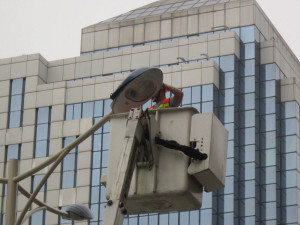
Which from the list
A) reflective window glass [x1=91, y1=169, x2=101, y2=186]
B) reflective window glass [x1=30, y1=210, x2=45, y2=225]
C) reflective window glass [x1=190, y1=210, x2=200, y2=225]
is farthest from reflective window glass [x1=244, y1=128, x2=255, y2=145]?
reflective window glass [x1=30, y1=210, x2=45, y2=225]

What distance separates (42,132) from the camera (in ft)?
254

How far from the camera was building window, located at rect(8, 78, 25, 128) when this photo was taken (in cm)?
7888

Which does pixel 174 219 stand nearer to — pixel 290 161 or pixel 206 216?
pixel 206 216

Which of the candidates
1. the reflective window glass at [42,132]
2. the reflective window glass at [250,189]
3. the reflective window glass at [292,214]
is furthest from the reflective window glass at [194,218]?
the reflective window glass at [42,132]

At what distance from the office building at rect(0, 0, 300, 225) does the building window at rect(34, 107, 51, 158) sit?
0.24 ft

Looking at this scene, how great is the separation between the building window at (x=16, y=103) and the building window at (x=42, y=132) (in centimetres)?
154

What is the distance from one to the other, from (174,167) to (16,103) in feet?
231

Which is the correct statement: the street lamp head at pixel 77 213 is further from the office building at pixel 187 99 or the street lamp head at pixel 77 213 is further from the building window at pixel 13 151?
the building window at pixel 13 151

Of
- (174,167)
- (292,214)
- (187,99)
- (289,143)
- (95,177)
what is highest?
(187,99)

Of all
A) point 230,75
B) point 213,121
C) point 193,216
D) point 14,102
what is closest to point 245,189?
point 193,216

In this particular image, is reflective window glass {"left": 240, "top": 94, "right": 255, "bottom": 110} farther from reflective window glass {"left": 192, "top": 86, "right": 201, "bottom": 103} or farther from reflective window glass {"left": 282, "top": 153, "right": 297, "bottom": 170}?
reflective window glass {"left": 282, "top": 153, "right": 297, "bottom": 170}

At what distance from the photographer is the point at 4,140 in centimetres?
7812

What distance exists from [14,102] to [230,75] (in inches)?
653

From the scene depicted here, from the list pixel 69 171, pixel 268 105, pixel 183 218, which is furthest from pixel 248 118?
pixel 69 171
